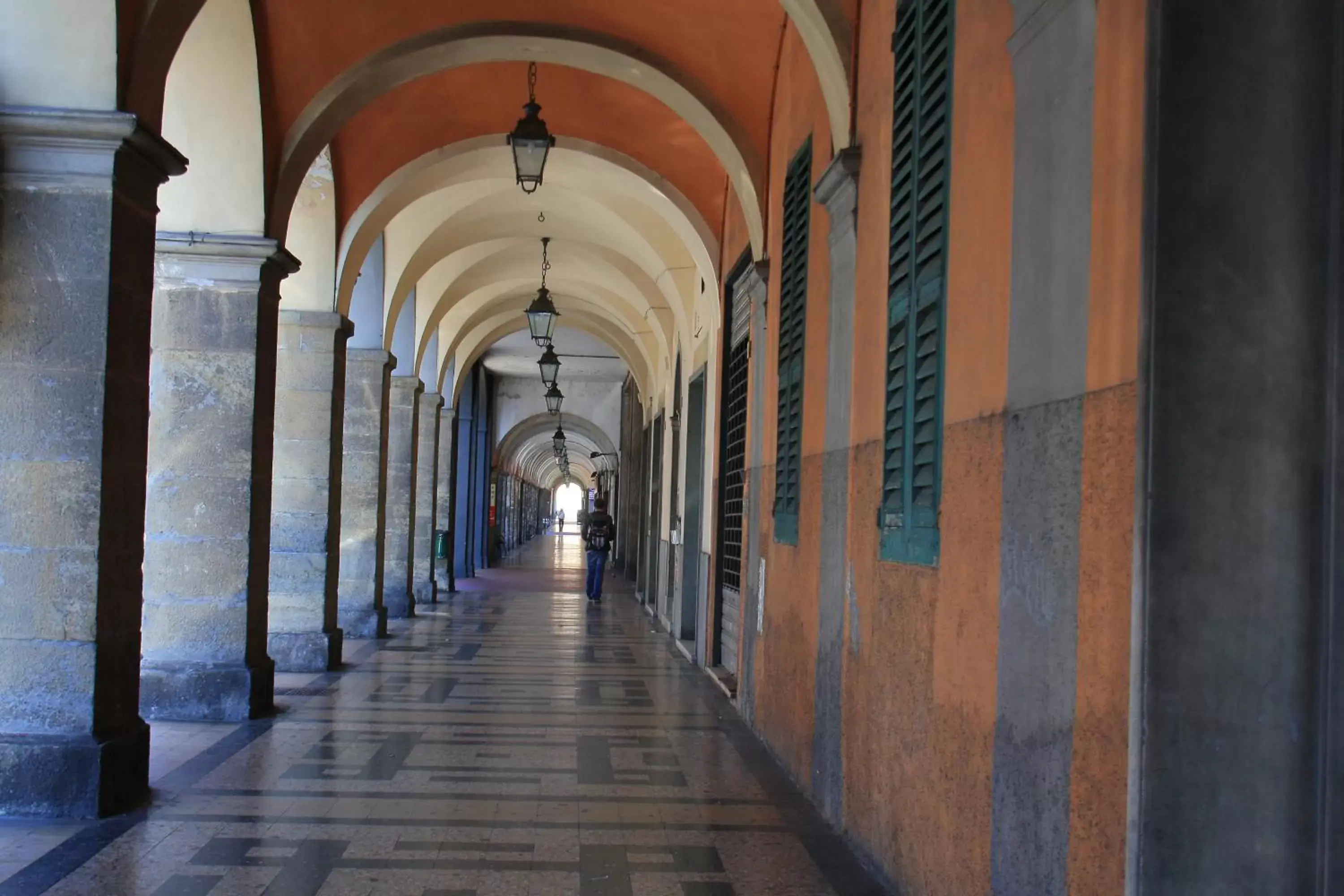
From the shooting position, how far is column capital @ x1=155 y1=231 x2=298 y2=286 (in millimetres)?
7734

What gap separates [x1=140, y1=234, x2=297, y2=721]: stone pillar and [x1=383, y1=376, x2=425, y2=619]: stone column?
7.84 m

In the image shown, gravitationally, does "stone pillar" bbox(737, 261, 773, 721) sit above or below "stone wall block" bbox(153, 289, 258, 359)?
below

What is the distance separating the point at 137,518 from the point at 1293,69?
A: 503 cm

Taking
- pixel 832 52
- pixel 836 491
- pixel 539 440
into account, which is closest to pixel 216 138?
pixel 832 52

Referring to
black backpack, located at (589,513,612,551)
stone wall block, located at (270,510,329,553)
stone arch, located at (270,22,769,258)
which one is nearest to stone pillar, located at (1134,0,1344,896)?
stone arch, located at (270,22,769,258)

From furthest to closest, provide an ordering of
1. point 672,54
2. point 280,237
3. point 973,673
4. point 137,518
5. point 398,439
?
1. point 398,439
2. point 672,54
3. point 280,237
4. point 137,518
5. point 973,673

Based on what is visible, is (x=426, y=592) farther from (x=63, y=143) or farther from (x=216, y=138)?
(x=63, y=143)

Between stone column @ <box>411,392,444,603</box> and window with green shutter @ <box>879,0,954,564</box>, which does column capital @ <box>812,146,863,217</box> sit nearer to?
window with green shutter @ <box>879,0,954,564</box>

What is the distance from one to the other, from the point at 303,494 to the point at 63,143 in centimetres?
526

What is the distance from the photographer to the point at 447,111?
1046cm

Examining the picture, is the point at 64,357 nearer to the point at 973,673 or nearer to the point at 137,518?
the point at 137,518

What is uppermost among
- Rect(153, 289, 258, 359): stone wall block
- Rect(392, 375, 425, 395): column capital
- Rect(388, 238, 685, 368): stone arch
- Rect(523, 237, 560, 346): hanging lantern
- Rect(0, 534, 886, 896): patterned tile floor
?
Rect(388, 238, 685, 368): stone arch

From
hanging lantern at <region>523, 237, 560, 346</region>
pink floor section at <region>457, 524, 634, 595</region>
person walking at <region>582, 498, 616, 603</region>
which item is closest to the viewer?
hanging lantern at <region>523, 237, 560, 346</region>

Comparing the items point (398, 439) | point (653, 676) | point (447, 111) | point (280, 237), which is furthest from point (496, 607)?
point (280, 237)
